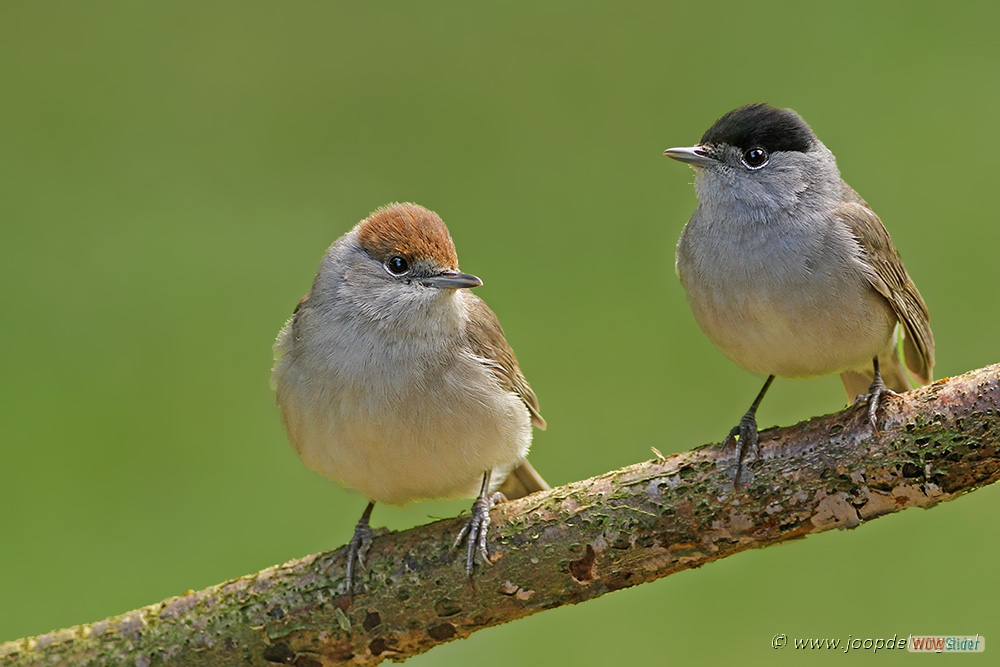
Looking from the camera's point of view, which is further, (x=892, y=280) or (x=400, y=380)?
(x=892, y=280)

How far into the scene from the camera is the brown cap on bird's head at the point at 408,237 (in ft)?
10.6

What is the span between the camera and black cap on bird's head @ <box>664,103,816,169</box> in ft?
10.5

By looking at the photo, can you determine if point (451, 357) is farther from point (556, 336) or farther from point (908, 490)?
point (556, 336)

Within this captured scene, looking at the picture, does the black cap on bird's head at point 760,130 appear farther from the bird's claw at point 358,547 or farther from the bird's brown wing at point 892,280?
the bird's claw at point 358,547

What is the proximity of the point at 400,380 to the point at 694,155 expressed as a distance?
1138 millimetres

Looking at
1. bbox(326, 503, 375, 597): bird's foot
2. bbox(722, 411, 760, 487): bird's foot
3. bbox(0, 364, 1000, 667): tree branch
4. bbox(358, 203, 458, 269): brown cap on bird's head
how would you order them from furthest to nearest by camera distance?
bbox(358, 203, 458, 269): brown cap on bird's head < bbox(326, 503, 375, 597): bird's foot < bbox(722, 411, 760, 487): bird's foot < bbox(0, 364, 1000, 667): tree branch

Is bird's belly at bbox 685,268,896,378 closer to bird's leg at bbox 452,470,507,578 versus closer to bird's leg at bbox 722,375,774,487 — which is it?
bird's leg at bbox 722,375,774,487

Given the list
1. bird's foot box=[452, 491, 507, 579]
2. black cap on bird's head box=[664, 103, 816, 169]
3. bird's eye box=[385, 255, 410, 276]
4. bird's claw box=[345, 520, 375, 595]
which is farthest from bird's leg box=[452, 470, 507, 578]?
black cap on bird's head box=[664, 103, 816, 169]

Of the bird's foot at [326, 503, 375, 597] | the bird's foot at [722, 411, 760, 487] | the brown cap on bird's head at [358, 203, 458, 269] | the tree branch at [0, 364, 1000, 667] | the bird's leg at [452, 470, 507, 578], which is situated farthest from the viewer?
the brown cap on bird's head at [358, 203, 458, 269]

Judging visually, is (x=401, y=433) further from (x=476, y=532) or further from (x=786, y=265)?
(x=786, y=265)

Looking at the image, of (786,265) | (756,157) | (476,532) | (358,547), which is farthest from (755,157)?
(358,547)

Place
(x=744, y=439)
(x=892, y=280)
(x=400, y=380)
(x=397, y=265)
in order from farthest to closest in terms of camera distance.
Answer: (x=397, y=265)
(x=892, y=280)
(x=400, y=380)
(x=744, y=439)

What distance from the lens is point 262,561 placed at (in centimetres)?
458

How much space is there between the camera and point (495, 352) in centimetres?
332
